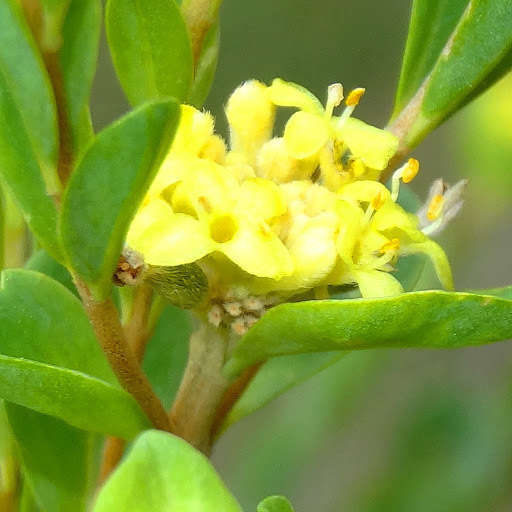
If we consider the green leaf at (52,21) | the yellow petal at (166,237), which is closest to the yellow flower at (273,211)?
the yellow petal at (166,237)

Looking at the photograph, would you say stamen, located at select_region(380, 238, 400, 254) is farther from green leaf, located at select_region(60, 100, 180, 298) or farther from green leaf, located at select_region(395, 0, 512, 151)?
green leaf, located at select_region(60, 100, 180, 298)

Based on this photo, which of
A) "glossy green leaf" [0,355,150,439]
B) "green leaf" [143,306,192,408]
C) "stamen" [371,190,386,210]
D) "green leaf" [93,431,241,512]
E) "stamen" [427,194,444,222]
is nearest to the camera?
"green leaf" [93,431,241,512]

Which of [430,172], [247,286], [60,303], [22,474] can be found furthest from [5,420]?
[430,172]

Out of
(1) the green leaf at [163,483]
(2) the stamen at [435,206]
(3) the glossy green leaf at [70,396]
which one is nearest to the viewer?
(1) the green leaf at [163,483]

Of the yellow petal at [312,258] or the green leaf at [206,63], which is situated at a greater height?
the green leaf at [206,63]

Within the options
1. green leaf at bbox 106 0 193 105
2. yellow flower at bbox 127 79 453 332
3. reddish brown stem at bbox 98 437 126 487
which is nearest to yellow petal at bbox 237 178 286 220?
yellow flower at bbox 127 79 453 332

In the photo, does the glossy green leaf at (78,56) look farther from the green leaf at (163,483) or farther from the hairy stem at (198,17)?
the green leaf at (163,483)

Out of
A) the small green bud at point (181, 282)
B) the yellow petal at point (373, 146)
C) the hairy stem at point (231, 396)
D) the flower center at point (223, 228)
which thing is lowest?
the hairy stem at point (231, 396)

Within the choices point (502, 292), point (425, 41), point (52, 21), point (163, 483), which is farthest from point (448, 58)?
point (163, 483)
